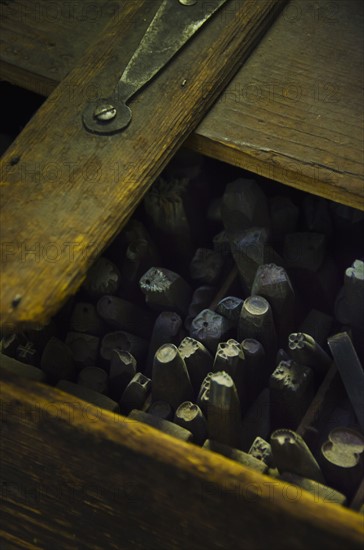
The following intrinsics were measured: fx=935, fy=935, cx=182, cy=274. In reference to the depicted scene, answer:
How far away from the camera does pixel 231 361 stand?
163 centimetres

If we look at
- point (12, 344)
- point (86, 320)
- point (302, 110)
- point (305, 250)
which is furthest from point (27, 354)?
point (302, 110)

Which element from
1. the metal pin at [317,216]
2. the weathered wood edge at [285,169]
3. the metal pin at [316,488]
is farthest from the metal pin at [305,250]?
the metal pin at [316,488]

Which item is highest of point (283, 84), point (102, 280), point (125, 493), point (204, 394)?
point (283, 84)

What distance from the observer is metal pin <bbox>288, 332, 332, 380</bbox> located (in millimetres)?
1634

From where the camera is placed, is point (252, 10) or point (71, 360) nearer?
point (71, 360)

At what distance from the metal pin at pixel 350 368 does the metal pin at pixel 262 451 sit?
173mm

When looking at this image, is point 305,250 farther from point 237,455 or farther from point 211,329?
point 237,455

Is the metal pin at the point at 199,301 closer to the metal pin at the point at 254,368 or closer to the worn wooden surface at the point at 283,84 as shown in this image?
the metal pin at the point at 254,368

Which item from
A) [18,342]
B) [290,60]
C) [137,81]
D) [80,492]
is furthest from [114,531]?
[290,60]

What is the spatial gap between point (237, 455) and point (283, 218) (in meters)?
0.55

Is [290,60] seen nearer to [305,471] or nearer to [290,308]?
[290,308]

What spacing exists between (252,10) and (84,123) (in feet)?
1.50

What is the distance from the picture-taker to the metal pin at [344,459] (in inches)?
60.3

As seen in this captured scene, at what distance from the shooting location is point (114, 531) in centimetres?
151
